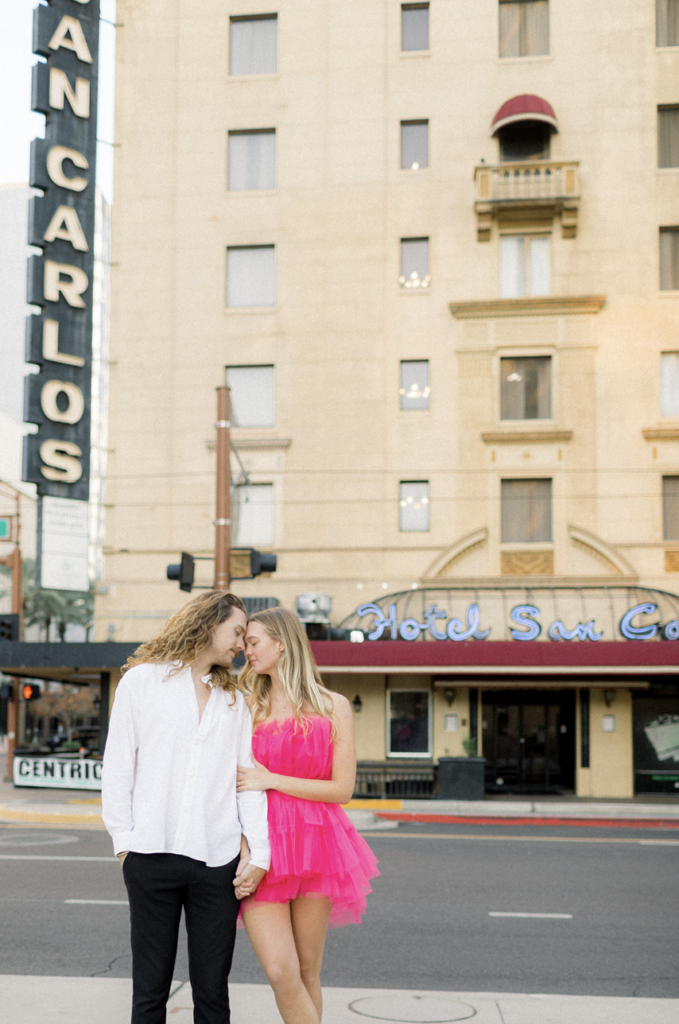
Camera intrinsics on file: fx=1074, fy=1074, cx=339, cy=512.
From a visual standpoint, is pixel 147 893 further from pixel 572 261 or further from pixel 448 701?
pixel 572 261

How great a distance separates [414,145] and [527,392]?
753 cm

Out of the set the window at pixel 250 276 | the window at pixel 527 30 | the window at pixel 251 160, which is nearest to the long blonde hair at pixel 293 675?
the window at pixel 250 276

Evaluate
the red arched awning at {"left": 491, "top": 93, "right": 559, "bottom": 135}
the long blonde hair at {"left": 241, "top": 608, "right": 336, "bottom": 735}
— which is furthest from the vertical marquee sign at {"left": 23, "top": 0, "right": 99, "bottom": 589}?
the long blonde hair at {"left": 241, "top": 608, "right": 336, "bottom": 735}

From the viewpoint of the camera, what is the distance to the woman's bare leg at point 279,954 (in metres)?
4.19

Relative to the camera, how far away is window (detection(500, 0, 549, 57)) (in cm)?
2905

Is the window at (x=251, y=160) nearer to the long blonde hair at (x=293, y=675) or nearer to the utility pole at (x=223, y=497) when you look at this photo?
the utility pole at (x=223, y=497)

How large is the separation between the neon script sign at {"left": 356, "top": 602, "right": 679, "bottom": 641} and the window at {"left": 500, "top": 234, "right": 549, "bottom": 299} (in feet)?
27.4

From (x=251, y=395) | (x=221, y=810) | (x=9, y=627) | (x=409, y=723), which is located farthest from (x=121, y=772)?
(x=9, y=627)

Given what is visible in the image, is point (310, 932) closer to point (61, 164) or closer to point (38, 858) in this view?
point (38, 858)

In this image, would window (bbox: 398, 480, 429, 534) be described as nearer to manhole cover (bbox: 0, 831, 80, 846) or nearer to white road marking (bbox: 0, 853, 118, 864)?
manhole cover (bbox: 0, 831, 80, 846)

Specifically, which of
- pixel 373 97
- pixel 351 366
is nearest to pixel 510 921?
pixel 351 366

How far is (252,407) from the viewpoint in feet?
95.3

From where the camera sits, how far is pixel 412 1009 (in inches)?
246

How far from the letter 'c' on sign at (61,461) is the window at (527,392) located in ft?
36.5
